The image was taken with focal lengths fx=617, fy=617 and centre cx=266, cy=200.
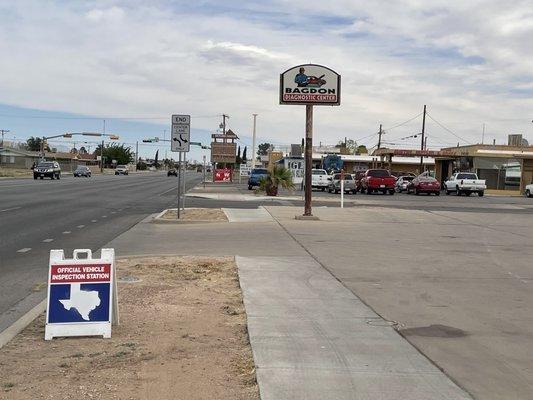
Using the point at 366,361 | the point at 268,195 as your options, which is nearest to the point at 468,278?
the point at 366,361

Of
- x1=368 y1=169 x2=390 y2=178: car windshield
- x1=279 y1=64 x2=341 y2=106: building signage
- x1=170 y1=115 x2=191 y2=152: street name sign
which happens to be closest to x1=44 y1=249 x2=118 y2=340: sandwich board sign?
x1=170 y1=115 x2=191 y2=152: street name sign

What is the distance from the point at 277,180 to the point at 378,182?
35.5 ft

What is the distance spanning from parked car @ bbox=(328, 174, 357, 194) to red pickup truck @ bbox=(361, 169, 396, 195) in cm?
100

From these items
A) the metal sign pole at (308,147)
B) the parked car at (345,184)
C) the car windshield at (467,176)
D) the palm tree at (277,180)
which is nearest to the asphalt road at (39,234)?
the metal sign pole at (308,147)

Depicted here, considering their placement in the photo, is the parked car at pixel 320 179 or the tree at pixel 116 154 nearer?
the parked car at pixel 320 179

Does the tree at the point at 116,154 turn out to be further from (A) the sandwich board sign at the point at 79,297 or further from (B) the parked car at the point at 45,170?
(A) the sandwich board sign at the point at 79,297

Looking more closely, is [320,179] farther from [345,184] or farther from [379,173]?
[379,173]

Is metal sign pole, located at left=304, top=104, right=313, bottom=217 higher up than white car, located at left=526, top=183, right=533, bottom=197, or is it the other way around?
metal sign pole, located at left=304, top=104, right=313, bottom=217

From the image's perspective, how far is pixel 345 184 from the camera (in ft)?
144

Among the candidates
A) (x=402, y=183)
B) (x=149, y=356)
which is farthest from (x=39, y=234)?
A: (x=402, y=183)

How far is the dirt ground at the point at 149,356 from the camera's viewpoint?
4.59m

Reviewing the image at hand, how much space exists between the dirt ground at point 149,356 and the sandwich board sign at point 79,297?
123mm

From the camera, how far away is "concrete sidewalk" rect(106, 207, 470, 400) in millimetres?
4691

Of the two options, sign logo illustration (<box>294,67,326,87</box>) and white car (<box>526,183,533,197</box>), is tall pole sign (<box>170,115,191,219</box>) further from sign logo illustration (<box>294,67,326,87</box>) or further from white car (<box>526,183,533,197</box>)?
white car (<box>526,183,533,197</box>)
